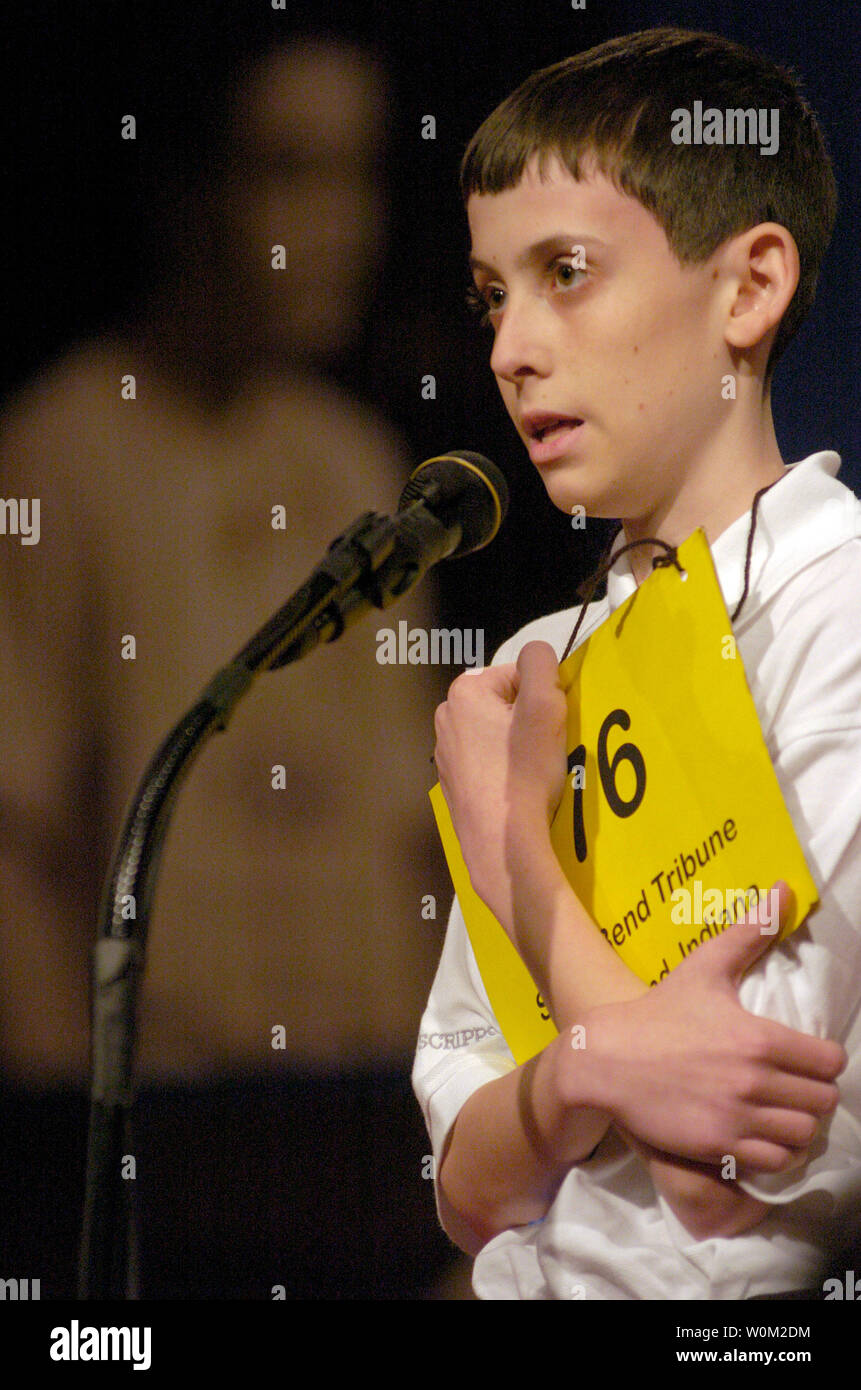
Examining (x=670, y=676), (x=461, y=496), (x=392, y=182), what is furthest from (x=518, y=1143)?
(x=392, y=182)

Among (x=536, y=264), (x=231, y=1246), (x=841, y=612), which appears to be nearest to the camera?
(x=841, y=612)

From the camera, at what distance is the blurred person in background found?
1.57 metres

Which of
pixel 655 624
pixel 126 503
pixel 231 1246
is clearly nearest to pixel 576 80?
pixel 655 624

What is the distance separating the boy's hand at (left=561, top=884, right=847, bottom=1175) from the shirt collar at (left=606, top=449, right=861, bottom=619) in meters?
0.25

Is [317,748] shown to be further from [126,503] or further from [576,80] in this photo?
[576,80]

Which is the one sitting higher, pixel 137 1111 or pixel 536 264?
pixel 536 264

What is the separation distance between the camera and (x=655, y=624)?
980 millimetres

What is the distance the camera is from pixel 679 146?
3.53ft

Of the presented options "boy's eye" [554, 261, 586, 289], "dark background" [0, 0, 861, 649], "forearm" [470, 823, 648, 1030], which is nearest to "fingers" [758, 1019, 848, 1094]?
"forearm" [470, 823, 648, 1030]

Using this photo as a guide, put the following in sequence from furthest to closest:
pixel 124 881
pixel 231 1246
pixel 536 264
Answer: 1. pixel 231 1246
2. pixel 536 264
3. pixel 124 881

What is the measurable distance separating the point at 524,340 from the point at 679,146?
0.20 m

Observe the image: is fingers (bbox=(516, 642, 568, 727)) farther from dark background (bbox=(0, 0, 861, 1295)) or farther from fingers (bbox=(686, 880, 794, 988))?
dark background (bbox=(0, 0, 861, 1295))
